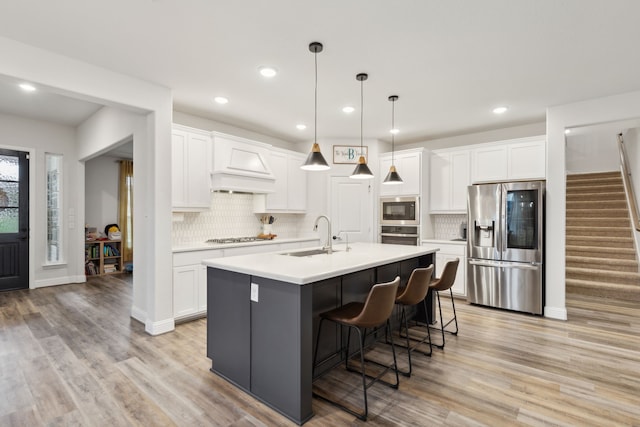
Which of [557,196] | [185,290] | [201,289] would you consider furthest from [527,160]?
[185,290]

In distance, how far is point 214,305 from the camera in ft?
8.74

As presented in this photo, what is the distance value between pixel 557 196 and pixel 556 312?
1450 millimetres

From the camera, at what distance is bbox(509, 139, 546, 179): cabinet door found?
447 centimetres

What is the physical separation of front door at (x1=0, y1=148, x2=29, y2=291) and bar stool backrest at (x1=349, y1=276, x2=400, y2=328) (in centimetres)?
606

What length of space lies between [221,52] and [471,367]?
3.43 metres

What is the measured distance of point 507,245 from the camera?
4.36 metres

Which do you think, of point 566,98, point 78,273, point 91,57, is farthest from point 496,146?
point 78,273

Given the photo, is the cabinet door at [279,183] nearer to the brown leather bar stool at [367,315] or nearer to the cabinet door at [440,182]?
the cabinet door at [440,182]

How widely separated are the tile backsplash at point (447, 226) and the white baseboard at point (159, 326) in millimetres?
4339

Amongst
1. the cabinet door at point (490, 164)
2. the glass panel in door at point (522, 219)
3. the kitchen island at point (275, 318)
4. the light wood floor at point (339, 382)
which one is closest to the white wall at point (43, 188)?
the light wood floor at point (339, 382)

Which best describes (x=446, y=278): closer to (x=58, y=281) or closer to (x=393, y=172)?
(x=393, y=172)

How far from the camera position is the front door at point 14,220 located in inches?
207

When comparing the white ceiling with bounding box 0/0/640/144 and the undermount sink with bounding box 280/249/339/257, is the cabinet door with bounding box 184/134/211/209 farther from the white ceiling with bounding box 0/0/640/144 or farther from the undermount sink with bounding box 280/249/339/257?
the undermount sink with bounding box 280/249/339/257

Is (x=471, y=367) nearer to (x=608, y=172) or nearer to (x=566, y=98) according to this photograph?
(x=566, y=98)
